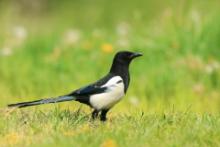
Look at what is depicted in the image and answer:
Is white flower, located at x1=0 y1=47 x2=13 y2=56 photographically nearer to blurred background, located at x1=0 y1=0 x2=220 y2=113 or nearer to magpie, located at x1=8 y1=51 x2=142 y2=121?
blurred background, located at x1=0 y1=0 x2=220 y2=113

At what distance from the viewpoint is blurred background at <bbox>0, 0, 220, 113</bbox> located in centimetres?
926

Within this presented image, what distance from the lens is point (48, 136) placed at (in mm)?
5785

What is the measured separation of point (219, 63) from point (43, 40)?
7.77ft

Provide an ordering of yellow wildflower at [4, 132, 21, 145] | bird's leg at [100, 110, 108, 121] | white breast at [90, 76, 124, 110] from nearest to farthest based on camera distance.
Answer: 1. yellow wildflower at [4, 132, 21, 145]
2. white breast at [90, 76, 124, 110]
3. bird's leg at [100, 110, 108, 121]

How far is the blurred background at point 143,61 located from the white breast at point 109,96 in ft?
6.19

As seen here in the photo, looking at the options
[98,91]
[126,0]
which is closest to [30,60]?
[98,91]

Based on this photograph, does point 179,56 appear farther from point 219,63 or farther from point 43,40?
point 43,40

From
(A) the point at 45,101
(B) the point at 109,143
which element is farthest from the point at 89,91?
(B) the point at 109,143

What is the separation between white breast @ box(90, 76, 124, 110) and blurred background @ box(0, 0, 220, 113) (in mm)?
1886

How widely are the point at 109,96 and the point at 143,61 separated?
3599 mm

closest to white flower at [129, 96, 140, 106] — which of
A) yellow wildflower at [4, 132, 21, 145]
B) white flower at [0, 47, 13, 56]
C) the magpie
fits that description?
white flower at [0, 47, 13, 56]

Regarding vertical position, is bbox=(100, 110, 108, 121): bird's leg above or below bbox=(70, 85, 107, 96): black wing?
below

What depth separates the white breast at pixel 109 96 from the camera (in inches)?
259

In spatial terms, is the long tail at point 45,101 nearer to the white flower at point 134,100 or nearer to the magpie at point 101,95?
the magpie at point 101,95
